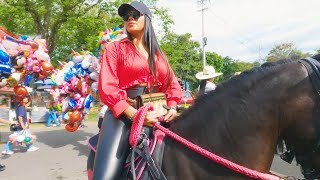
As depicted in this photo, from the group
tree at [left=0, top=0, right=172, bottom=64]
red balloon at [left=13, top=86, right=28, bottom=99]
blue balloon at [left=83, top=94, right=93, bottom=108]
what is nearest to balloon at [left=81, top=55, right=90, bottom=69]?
blue balloon at [left=83, top=94, right=93, bottom=108]

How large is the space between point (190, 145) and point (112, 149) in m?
0.55

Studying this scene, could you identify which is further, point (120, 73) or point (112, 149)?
point (120, 73)

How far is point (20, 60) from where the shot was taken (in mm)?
7566

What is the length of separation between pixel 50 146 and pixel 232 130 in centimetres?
856

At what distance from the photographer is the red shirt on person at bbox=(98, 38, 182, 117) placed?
2.20 metres

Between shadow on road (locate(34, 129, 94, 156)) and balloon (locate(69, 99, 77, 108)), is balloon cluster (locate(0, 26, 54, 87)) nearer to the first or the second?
balloon (locate(69, 99, 77, 108))

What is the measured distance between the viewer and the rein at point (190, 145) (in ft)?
5.55

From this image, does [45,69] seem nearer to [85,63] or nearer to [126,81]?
[85,63]

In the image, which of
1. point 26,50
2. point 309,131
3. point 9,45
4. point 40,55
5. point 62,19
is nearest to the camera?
point 309,131

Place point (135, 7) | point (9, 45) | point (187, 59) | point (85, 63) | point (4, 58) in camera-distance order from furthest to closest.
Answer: point (187, 59), point (85, 63), point (9, 45), point (4, 58), point (135, 7)

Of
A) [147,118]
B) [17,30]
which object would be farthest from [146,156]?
[17,30]

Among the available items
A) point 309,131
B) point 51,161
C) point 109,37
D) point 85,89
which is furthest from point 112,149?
point 85,89

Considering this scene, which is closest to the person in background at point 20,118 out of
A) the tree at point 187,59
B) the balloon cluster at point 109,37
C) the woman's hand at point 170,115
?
the balloon cluster at point 109,37

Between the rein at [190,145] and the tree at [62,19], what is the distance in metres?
18.0
